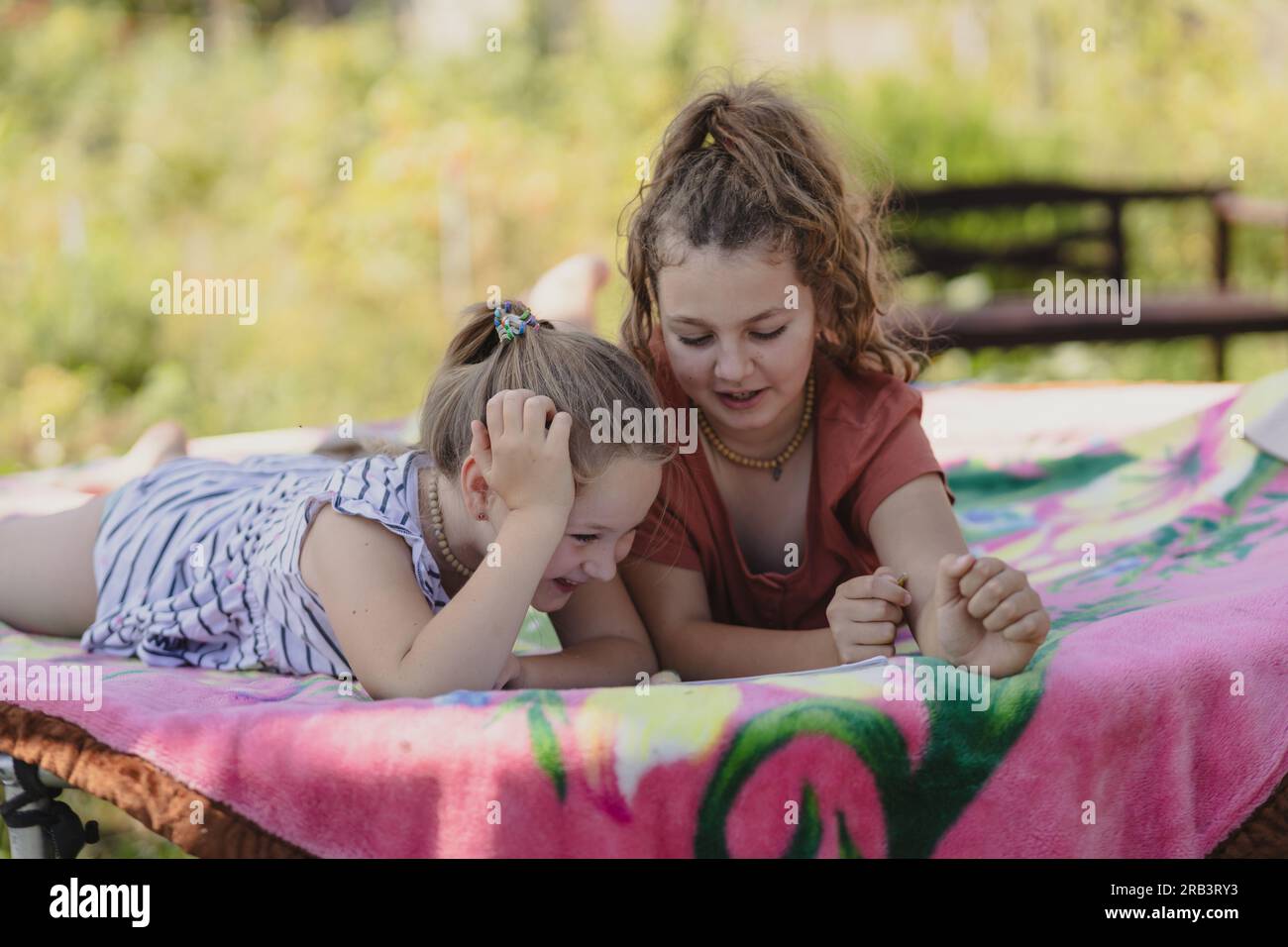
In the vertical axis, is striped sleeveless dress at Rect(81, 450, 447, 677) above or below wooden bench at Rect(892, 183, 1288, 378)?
below

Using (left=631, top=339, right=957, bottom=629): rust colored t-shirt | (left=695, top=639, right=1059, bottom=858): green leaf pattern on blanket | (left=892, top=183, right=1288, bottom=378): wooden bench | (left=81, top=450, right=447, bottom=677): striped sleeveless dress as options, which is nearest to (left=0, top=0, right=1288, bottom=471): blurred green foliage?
(left=892, top=183, right=1288, bottom=378): wooden bench

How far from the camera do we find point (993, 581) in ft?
5.12

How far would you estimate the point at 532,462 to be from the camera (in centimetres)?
167

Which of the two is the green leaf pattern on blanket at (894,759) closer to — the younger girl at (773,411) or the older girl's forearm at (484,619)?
the younger girl at (773,411)

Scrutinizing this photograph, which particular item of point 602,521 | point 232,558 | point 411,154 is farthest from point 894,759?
point 411,154

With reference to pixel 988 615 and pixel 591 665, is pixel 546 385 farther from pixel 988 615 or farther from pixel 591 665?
pixel 988 615

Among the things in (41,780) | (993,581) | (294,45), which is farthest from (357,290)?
(993,581)

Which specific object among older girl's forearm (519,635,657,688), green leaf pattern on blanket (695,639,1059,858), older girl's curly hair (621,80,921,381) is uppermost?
older girl's curly hair (621,80,921,381)

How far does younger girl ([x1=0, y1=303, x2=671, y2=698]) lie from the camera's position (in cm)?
167

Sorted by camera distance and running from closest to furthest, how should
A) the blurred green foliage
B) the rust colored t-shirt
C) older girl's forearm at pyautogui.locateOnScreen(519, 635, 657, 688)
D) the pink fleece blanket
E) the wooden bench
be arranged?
the pink fleece blanket → older girl's forearm at pyautogui.locateOnScreen(519, 635, 657, 688) → the rust colored t-shirt → the wooden bench → the blurred green foliage

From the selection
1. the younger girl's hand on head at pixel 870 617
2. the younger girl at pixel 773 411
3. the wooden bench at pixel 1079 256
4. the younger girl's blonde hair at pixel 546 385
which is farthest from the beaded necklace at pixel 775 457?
the wooden bench at pixel 1079 256

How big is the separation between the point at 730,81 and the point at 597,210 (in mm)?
3889

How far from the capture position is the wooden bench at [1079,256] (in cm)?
496

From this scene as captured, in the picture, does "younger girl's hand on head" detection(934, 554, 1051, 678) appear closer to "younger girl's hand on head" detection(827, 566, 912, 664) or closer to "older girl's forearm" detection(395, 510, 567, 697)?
"younger girl's hand on head" detection(827, 566, 912, 664)
